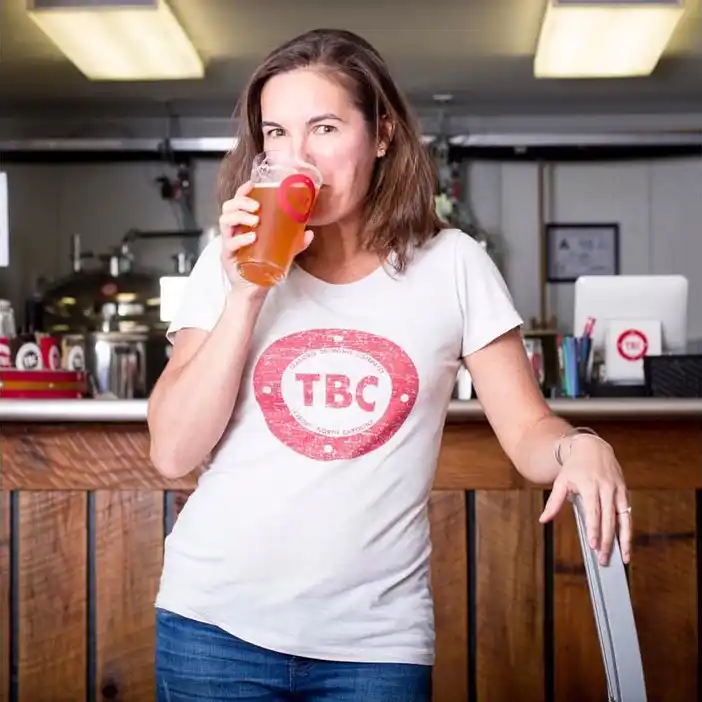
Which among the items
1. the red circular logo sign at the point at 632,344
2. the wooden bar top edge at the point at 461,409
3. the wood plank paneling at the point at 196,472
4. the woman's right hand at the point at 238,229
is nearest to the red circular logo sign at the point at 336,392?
the woman's right hand at the point at 238,229

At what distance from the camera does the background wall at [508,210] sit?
5.95 m

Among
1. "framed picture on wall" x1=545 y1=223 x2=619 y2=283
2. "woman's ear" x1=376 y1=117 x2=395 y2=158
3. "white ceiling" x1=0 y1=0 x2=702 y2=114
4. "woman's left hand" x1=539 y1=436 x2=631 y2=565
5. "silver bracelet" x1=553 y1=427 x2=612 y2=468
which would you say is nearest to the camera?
"woman's left hand" x1=539 y1=436 x2=631 y2=565

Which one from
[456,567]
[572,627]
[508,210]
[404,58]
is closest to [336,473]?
[456,567]

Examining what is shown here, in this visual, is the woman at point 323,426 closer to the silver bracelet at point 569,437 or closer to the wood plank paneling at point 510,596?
the silver bracelet at point 569,437

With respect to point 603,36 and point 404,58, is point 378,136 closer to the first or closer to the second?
point 603,36

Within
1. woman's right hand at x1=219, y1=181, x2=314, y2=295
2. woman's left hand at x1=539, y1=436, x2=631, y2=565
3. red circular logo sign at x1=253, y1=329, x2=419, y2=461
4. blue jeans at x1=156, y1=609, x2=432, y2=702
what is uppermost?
woman's right hand at x1=219, y1=181, x2=314, y2=295

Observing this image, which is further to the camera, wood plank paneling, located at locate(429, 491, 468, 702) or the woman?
wood plank paneling, located at locate(429, 491, 468, 702)

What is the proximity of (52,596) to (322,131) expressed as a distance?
4.54 ft

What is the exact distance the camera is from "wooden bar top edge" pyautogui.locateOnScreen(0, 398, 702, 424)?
207 cm

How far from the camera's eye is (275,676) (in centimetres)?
119

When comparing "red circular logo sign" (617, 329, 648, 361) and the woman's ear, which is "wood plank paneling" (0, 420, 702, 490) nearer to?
the woman's ear

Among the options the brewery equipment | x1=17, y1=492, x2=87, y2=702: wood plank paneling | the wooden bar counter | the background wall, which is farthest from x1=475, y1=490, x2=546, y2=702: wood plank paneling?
the background wall

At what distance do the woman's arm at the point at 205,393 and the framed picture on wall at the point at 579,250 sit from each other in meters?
4.92

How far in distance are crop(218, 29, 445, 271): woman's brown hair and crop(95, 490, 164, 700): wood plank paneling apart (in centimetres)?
100
